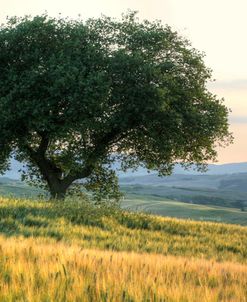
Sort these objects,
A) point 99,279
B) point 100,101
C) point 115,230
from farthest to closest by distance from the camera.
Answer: point 100,101 < point 115,230 < point 99,279

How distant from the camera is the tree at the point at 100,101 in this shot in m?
34.3

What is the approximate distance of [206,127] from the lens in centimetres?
3706

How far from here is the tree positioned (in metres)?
34.3

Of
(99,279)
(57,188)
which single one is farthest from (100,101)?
(99,279)

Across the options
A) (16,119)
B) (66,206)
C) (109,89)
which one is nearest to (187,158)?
(109,89)

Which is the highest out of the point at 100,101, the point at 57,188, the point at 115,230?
the point at 100,101

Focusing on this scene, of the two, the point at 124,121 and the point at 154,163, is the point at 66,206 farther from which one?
the point at 154,163

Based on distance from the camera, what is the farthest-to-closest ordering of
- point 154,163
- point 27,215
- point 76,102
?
point 154,163, point 76,102, point 27,215

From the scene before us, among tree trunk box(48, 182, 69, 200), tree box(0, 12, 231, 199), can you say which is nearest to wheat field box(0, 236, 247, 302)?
tree box(0, 12, 231, 199)

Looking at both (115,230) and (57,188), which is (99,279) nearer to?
(115,230)

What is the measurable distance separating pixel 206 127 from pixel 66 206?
57.3 feet

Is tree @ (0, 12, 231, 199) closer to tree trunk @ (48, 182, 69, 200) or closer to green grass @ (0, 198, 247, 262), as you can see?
tree trunk @ (48, 182, 69, 200)

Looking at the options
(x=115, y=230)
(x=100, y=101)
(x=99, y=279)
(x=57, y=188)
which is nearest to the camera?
(x=99, y=279)

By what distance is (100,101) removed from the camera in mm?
34156
